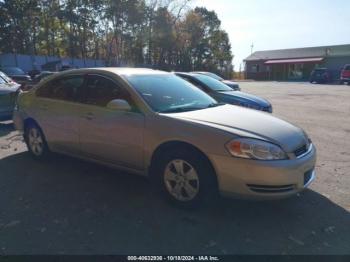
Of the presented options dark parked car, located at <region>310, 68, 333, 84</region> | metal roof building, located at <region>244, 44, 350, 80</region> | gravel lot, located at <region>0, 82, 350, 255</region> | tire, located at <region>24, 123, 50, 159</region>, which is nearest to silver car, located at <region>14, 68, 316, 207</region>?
tire, located at <region>24, 123, 50, 159</region>

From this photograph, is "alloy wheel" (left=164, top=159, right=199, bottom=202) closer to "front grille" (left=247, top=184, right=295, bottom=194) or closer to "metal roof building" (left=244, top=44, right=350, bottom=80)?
"front grille" (left=247, top=184, right=295, bottom=194)

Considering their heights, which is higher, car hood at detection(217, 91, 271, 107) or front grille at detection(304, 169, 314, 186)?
car hood at detection(217, 91, 271, 107)

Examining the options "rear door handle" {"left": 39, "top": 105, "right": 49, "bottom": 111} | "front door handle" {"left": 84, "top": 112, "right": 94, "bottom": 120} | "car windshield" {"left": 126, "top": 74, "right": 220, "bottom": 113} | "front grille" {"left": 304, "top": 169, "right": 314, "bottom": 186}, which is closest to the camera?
"front grille" {"left": 304, "top": 169, "right": 314, "bottom": 186}

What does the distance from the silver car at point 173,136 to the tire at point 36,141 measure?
13 centimetres

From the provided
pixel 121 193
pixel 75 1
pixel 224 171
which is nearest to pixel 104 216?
pixel 121 193

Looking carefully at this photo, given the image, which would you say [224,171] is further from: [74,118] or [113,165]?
[74,118]

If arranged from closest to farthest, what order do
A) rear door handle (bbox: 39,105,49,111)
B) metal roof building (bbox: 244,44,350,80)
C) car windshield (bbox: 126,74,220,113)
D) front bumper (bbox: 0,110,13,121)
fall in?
car windshield (bbox: 126,74,220,113)
rear door handle (bbox: 39,105,49,111)
front bumper (bbox: 0,110,13,121)
metal roof building (bbox: 244,44,350,80)

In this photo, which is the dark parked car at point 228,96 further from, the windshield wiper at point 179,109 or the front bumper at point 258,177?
the front bumper at point 258,177

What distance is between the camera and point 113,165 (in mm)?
4473

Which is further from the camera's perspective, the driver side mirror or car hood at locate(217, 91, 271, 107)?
car hood at locate(217, 91, 271, 107)

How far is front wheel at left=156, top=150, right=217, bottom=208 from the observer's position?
3.59m

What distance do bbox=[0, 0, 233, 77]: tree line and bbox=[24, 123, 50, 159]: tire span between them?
3701cm

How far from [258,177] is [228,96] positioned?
584 cm

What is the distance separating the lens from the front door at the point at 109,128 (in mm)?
4125
